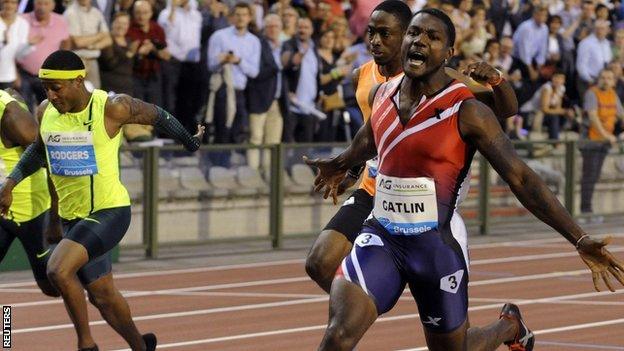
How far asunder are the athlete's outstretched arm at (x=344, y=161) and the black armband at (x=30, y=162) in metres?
2.65

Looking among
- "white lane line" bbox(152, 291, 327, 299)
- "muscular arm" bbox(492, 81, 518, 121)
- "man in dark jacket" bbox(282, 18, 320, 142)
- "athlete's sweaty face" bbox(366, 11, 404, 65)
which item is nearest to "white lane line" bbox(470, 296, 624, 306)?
"white lane line" bbox(152, 291, 327, 299)

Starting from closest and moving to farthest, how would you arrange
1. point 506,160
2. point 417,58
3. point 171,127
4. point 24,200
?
point 506,160
point 417,58
point 171,127
point 24,200

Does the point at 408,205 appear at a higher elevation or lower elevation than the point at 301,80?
higher

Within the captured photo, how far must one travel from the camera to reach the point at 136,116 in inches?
414

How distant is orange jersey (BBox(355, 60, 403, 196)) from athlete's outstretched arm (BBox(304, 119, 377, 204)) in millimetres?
1426

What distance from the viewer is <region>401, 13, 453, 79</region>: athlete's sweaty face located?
307 inches

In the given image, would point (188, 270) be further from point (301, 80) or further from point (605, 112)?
point (605, 112)

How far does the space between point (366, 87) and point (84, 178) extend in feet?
6.42

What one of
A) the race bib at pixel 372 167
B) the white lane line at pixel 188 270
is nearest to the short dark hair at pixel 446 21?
the race bib at pixel 372 167

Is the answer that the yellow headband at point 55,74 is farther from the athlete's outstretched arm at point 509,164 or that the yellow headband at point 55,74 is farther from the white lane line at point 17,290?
the white lane line at point 17,290

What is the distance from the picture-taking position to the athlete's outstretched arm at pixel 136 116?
1043 centimetres

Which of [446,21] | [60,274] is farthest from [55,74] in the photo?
[446,21]

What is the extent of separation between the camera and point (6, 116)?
36.8 ft

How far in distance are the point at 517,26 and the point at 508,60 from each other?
134 centimetres
